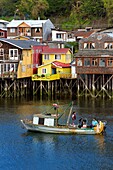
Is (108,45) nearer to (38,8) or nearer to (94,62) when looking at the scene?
(94,62)

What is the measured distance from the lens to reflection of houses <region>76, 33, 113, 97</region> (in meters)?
61.9

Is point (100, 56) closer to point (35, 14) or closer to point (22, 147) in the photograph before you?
point (22, 147)

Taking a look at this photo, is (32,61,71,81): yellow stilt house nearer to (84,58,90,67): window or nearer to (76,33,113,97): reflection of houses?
(76,33,113,97): reflection of houses

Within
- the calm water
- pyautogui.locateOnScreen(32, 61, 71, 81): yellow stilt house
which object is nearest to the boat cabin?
the calm water

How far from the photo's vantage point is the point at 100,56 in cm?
6178

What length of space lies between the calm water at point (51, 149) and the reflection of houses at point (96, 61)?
42.1 feet

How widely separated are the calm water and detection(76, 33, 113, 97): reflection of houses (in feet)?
42.1

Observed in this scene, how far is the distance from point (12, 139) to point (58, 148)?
15.0 ft

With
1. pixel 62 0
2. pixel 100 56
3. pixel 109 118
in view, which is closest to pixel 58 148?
pixel 109 118

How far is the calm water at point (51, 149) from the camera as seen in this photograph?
34.6m

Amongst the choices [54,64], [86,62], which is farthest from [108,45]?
[54,64]

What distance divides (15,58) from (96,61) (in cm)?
1066

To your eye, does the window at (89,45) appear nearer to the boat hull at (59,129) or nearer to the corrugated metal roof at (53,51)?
the corrugated metal roof at (53,51)

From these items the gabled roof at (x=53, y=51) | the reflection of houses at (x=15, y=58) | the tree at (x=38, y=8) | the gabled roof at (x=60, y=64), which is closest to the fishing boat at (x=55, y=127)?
the reflection of houses at (x=15, y=58)
